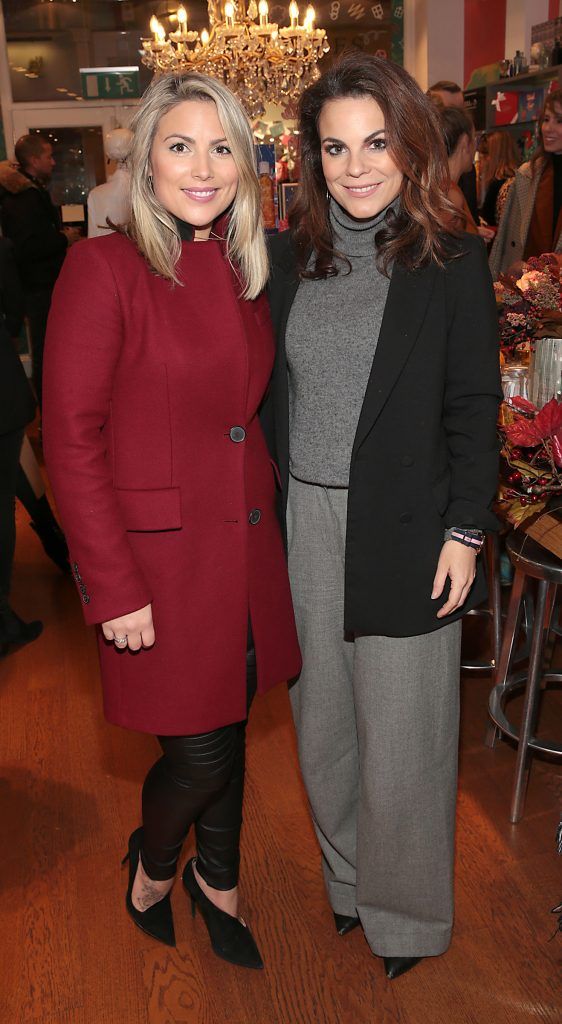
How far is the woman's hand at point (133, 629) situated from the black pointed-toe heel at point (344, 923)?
0.88m

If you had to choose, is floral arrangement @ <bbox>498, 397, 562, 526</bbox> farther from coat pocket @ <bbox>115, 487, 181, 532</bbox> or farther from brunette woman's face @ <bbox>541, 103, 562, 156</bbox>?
brunette woman's face @ <bbox>541, 103, 562, 156</bbox>

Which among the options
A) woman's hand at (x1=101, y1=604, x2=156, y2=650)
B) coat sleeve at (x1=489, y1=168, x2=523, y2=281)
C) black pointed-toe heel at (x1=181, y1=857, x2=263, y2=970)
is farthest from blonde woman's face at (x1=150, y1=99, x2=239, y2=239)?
coat sleeve at (x1=489, y1=168, x2=523, y2=281)

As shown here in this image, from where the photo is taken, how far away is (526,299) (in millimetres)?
2650

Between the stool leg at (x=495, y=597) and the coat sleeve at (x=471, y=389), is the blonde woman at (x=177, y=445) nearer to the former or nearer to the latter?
the coat sleeve at (x=471, y=389)

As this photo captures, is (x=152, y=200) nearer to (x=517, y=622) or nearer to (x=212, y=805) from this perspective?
(x=212, y=805)

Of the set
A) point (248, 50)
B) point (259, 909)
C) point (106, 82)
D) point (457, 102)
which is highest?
point (106, 82)

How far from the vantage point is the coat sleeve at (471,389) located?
5.55 feet

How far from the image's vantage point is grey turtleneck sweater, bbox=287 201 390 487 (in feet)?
5.72

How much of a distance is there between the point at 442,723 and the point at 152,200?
1129 mm

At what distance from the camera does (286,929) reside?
2.18 m

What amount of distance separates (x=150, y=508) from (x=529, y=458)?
2.85 feet

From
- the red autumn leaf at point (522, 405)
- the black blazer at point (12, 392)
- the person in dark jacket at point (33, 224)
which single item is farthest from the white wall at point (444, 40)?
the red autumn leaf at point (522, 405)

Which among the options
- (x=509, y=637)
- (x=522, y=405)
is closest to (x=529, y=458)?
(x=522, y=405)

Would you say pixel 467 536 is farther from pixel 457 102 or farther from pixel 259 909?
pixel 457 102
